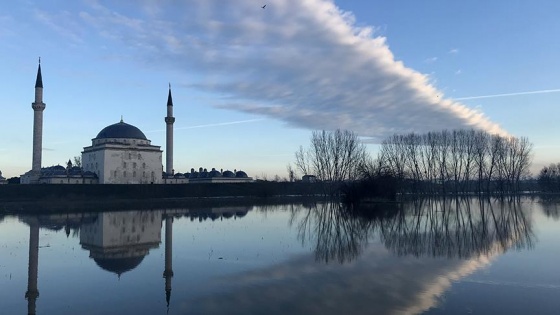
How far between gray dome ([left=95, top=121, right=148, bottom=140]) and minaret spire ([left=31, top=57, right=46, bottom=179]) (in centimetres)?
1781

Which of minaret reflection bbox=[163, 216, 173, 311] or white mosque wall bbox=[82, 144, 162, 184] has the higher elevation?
white mosque wall bbox=[82, 144, 162, 184]

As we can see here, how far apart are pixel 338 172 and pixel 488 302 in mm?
75401

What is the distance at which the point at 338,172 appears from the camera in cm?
8456

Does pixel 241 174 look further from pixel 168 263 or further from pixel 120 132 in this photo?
pixel 168 263

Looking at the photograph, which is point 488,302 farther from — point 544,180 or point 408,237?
point 544,180

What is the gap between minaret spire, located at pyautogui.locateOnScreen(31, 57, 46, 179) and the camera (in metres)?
73.5

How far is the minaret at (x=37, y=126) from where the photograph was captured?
241 feet

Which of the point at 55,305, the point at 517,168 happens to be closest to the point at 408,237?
the point at 55,305

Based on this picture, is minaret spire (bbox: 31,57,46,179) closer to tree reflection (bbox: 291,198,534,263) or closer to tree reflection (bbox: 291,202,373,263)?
tree reflection (bbox: 291,202,373,263)

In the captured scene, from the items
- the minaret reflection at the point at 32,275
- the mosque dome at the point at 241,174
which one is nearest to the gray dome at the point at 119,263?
the minaret reflection at the point at 32,275

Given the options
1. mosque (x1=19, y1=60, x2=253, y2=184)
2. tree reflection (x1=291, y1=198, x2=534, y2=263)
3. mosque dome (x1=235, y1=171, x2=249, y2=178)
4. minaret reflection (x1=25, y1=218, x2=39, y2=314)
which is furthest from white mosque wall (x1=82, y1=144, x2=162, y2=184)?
tree reflection (x1=291, y1=198, x2=534, y2=263)

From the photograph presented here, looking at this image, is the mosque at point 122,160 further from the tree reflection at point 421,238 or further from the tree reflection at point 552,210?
the tree reflection at point 421,238

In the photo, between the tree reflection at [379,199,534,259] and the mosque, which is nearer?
the tree reflection at [379,199,534,259]

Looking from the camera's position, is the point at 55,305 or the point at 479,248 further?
the point at 479,248
